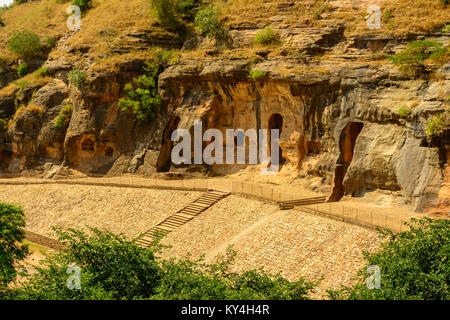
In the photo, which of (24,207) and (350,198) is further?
(24,207)

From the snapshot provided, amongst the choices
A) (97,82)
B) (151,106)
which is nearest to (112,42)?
(97,82)

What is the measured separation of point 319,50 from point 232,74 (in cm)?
534

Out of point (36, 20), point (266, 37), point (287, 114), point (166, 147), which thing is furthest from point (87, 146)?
point (36, 20)

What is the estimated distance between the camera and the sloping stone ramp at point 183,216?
29.5m

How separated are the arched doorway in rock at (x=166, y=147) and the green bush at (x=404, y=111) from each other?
15.6m

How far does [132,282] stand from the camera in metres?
18.1

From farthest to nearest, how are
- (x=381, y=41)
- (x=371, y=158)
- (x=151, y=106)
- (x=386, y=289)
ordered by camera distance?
(x=151, y=106)
(x=381, y=41)
(x=371, y=158)
(x=386, y=289)

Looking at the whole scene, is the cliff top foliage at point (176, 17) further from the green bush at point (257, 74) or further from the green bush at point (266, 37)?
the green bush at point (257, 74)

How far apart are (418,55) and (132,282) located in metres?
19.0

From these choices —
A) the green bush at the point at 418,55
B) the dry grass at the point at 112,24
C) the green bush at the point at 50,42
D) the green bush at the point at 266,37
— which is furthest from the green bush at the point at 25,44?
the green bush at the point at 418,55

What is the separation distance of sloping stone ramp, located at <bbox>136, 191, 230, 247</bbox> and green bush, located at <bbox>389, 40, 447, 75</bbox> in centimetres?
1148

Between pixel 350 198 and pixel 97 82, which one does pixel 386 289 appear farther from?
pixel 97 82

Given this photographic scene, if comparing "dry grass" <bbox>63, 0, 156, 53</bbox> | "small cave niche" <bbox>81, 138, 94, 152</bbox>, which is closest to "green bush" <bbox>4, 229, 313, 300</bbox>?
"small cave niche" <bbox>81, 138, 94, 152</bbox>

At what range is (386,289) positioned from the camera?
16.1 metres
